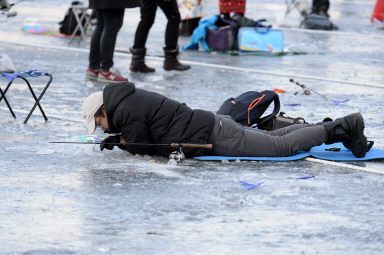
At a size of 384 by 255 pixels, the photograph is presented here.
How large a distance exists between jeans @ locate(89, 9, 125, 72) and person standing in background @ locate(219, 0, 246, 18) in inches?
126

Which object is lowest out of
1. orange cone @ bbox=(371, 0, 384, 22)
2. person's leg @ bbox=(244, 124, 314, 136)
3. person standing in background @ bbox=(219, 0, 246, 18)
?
orange cone @ bbox=(371, 0, 384, 22)

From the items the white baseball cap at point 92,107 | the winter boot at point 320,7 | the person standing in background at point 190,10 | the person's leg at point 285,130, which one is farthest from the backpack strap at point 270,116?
the winter boot at point 320,7

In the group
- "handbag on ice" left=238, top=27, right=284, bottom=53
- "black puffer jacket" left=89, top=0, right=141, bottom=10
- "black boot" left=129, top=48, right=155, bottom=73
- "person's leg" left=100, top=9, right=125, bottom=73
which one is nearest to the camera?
"black puffer jacket" left=89, top=0, right=141, bottom=10

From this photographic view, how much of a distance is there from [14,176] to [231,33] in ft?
20.6

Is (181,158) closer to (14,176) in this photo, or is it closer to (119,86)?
(119,86)

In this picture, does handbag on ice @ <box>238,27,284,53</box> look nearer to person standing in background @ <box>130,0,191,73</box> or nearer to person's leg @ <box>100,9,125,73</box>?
person standing in background @ <box>130,0,191,73</box>

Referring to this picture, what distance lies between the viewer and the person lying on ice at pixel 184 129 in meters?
5.18

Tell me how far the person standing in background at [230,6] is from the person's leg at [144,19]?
94.1 inches

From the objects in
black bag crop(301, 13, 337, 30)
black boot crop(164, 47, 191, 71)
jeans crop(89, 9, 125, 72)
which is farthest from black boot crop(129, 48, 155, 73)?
black bag crop(301, 13, 337, 30)

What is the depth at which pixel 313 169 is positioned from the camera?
515 cm

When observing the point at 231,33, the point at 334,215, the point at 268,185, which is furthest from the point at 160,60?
the point at 334,215

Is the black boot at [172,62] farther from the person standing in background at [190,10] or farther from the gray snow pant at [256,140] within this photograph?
the gray snow pant at [256,140]

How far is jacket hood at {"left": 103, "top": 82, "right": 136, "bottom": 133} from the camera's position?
5176 mm

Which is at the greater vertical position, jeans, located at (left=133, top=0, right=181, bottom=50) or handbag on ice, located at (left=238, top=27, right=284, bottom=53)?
jeans, located at (left=133, top=0, right=181, bottom=50)
